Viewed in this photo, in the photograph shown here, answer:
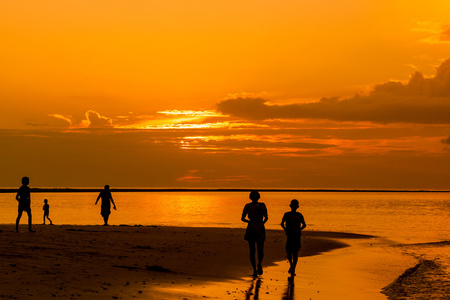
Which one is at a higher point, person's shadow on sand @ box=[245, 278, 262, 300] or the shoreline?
the shoreline

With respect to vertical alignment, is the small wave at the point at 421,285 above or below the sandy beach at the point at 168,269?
below

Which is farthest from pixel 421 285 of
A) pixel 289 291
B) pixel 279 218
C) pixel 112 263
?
pixel 279 218

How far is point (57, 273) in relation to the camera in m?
16.6

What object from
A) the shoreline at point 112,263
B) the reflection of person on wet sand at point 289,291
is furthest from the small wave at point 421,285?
the shoreline at point 112,263

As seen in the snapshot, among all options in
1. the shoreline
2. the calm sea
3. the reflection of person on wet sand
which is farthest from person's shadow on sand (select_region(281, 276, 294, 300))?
the calm sea

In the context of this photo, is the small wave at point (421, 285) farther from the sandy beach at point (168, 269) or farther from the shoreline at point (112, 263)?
the shoreline at point (112, 263)

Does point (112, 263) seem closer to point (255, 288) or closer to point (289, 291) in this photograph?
point (255, 288)

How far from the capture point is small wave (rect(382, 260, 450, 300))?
19062 millimetres

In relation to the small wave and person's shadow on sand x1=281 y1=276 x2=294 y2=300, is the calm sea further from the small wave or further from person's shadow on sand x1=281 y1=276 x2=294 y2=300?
person's shadow on sand x1=281 y1=276 x2=294 y2=300

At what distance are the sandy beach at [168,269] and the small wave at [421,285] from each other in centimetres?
46

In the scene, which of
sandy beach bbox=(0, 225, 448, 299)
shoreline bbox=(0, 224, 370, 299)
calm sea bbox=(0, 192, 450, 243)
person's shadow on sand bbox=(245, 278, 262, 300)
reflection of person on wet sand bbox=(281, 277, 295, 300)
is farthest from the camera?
calm sea bbox=(0, 192, 450, 243)

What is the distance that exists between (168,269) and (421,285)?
330 inches

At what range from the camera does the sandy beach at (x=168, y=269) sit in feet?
50.6

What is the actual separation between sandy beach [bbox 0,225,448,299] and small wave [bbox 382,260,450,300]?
0.46 m
